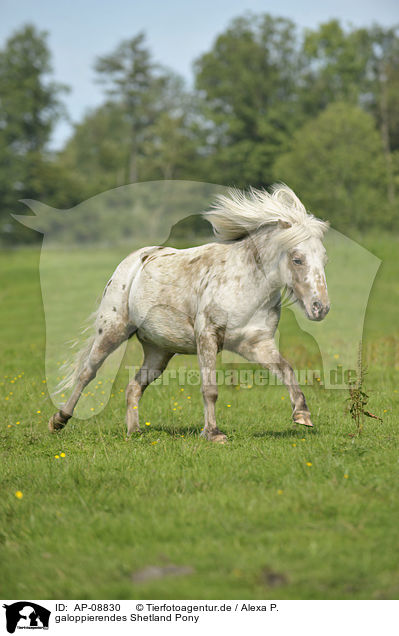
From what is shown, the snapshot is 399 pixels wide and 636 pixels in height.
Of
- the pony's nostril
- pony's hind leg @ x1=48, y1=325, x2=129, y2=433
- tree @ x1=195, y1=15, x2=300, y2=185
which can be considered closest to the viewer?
the pony's nostril

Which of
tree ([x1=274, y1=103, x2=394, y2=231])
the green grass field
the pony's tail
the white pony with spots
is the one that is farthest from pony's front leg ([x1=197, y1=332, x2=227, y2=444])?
tree ([x1=274, y1=103, x2=394, y2=231])

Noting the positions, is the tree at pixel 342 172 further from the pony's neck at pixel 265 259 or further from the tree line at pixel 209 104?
the pony's neck at pixel 265 259

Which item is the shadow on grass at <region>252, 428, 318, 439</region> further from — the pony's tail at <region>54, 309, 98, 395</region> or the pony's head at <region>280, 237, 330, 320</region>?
the pony's tail at <region>54, 309, 98, 395</region>

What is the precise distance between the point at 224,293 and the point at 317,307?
46.0 inches

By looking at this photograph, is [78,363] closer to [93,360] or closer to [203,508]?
[93,360]

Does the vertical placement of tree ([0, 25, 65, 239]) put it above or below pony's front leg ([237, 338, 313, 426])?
above

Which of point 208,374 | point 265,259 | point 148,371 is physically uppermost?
point 265,259

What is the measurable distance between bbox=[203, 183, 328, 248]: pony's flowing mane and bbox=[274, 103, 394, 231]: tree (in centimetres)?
3165

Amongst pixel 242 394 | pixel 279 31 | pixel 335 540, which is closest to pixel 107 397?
pixel 242 394

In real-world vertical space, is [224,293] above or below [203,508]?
above

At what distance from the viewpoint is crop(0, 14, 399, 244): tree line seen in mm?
64438

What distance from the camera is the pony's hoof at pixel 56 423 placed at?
880 cm

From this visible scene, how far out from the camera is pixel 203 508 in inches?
202
